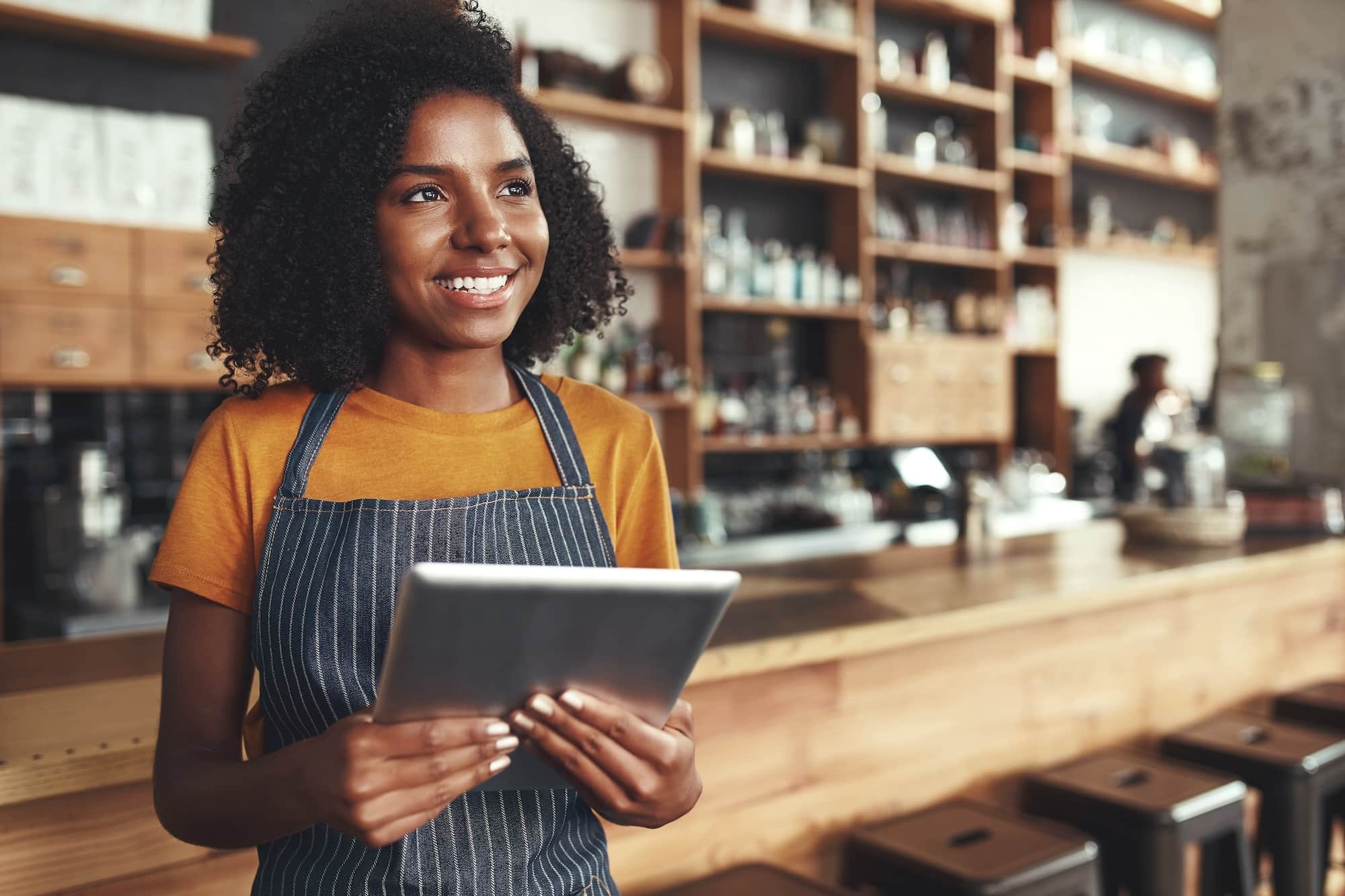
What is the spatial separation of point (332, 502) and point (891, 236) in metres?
4.51

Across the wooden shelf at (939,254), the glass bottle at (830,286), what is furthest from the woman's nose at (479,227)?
the wooden shelf at (939,254)

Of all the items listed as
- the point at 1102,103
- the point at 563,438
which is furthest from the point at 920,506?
the point at 563,438

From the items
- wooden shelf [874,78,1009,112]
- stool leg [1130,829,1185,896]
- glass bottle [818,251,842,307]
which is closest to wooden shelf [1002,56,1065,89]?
wooden shelf [874,78,1009,112]

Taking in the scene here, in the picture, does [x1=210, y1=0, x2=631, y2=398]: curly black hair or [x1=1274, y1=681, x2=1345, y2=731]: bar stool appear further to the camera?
[x1=1274, y1=681, x2=1345, y2=731]: bar stool

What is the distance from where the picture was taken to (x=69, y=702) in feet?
4.19

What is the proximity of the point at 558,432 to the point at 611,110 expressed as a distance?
3.29 meters

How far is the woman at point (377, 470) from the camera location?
0.94m

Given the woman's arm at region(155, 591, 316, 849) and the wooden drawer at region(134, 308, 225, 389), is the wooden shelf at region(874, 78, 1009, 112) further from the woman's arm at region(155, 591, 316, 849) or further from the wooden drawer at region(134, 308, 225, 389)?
the woman's arm at region(155, 591, 316, 849)

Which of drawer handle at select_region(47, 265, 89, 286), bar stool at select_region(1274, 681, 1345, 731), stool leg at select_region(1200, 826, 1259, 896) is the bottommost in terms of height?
stool leg at select_region(1200, 826, 1259, 896)

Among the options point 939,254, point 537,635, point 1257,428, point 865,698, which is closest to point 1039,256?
point 939,254

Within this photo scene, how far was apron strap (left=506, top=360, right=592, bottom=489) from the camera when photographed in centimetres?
109

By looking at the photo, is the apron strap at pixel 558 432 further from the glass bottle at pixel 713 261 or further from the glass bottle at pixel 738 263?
the glass bottle at pixel 738 263

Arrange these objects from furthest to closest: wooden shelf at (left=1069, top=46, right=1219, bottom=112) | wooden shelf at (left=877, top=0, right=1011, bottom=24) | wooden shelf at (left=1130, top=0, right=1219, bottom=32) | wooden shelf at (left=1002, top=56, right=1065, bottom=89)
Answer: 1. wooden shelf at (left=1130, top=0, right=1219, bottom=32)
2. wooden shelf at (left=1069, top=46, right=1219, bottom=112)
3. wooden shelf at (left=1002, top=56, right=1065, bottom=89)
4. wooden shelf at (left=877, top=0, right=1011, bottom=24)

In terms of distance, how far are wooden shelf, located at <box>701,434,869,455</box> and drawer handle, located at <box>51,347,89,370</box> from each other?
2.22 meters
